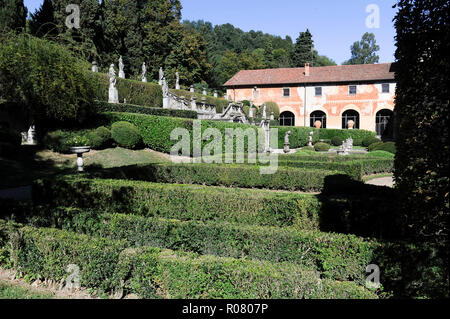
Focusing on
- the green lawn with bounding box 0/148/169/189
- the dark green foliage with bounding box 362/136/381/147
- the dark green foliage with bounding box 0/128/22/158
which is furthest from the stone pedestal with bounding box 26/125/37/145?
the dark green foliage with bounding box 362/136/381/147

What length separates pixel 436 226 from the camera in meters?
3.95

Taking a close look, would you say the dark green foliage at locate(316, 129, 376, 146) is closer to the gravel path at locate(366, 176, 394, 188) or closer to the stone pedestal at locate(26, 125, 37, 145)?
the gravel path at locate(366, 176, 394, 188)

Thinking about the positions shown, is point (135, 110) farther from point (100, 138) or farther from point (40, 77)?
point (40, 77)

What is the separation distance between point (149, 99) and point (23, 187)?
1712 centimetres

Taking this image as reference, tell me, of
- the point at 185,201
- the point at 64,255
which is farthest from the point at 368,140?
the point at 64,255

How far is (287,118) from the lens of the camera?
44.1 m

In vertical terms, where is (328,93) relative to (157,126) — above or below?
above

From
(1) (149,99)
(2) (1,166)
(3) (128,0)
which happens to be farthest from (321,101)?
(2) (1,166)

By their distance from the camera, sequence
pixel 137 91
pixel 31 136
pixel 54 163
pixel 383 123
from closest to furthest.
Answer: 1. pixel 54 163
2. pixel 31 136
3. pixel 137 91
4. pixel 383 123

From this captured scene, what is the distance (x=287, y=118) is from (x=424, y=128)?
134 ft

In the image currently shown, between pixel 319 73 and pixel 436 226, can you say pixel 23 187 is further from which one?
pixel 319 73

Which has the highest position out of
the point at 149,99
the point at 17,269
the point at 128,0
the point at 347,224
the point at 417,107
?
the point at 128,0

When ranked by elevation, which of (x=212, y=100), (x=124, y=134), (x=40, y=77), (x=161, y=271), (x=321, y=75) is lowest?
(x=161, y=271)

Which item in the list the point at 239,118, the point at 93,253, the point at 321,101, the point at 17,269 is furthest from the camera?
the point at 321,101
